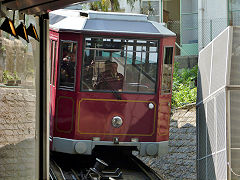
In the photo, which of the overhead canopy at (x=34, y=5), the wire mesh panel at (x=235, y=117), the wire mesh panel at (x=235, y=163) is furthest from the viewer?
the wire mesh panel at (x=235, y=117)

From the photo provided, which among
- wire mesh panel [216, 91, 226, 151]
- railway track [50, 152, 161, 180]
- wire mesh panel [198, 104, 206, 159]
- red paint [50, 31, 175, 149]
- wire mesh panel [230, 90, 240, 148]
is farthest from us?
red paint [50, 31, 175, 149]

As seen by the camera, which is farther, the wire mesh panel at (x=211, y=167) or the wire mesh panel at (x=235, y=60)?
the wire mesh panel at (x=211, y=167)

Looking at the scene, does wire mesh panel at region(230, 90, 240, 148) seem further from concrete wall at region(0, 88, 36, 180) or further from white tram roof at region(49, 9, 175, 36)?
white tram roof at region(49, 9, 175, 36)

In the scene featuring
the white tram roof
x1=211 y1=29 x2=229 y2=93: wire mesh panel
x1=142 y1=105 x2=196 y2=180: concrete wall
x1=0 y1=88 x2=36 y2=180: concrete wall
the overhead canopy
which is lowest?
x1=142 y1=105 x2=196 y2=180: concrete wall

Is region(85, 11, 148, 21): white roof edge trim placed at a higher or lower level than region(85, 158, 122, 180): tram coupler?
higher

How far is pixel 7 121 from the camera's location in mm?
9320

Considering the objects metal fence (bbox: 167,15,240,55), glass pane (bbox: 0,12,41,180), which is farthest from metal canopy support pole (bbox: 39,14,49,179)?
metal fence (bbox: 167,15,240,55)

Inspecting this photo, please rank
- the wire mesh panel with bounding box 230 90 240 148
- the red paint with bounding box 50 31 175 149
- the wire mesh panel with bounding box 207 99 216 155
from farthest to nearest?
the red paint with bounding box 50 31 175 149, the wire mesh panel with bounding box 207 99 216 155, the wire mesh panel with bounding box 230 90 240 148

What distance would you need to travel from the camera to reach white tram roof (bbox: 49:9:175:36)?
1234 centimetres

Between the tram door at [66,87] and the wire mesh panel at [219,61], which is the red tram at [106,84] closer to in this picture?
the tram door at [66,87]

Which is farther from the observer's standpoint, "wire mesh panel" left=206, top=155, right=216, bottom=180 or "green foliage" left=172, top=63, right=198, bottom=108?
"green foliage" left=172, top=63, right=198, bottom=108

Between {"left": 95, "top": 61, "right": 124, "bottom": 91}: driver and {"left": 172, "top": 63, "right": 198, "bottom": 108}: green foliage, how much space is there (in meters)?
6.24

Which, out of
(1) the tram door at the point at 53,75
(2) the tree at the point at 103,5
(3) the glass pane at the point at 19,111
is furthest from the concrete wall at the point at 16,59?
(2) the tree at the point at 103,5

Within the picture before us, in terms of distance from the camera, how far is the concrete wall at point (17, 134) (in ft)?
29.1
